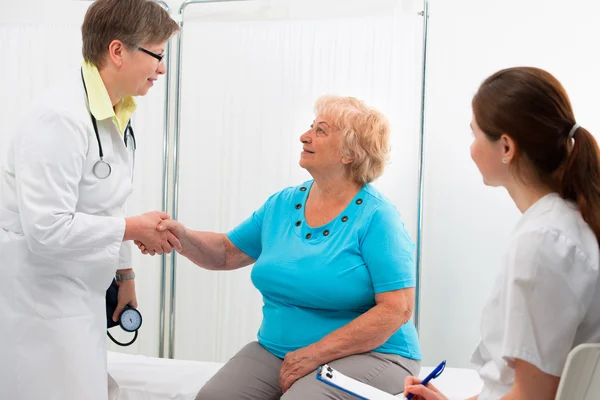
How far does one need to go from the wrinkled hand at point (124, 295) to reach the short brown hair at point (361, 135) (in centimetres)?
81

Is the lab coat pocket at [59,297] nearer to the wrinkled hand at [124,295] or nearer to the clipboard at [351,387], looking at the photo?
the wrinkled hand at [124,295]

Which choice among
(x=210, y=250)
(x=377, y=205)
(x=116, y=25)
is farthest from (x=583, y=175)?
(x=210, y=250)

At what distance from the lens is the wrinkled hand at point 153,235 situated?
1882 mm

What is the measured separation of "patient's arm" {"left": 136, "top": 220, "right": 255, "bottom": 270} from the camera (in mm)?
2252

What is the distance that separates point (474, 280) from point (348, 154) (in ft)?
5.41

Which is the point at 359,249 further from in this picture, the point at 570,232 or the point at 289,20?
the point at 289,20

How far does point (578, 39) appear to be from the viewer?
3.40 metres

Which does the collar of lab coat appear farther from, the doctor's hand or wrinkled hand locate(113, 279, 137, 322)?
wrinkled hand locate(113, 279, 137, 322)

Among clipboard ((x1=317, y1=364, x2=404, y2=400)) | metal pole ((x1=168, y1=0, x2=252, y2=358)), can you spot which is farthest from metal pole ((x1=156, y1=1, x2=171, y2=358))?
clipboard ((x1=317, y1=364, x2=404, y2=400))

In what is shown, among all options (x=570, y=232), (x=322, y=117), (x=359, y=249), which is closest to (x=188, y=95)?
(x=322, y=117)

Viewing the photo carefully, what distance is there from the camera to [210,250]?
7.55ft

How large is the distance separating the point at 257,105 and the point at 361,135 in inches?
50.5

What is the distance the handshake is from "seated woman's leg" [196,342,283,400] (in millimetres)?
420

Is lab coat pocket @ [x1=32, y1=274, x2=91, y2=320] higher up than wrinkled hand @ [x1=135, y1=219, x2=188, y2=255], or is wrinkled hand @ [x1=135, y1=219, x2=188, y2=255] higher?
wrinkled hand @ [x1=135, y1=219, x2=188, y2=255]
